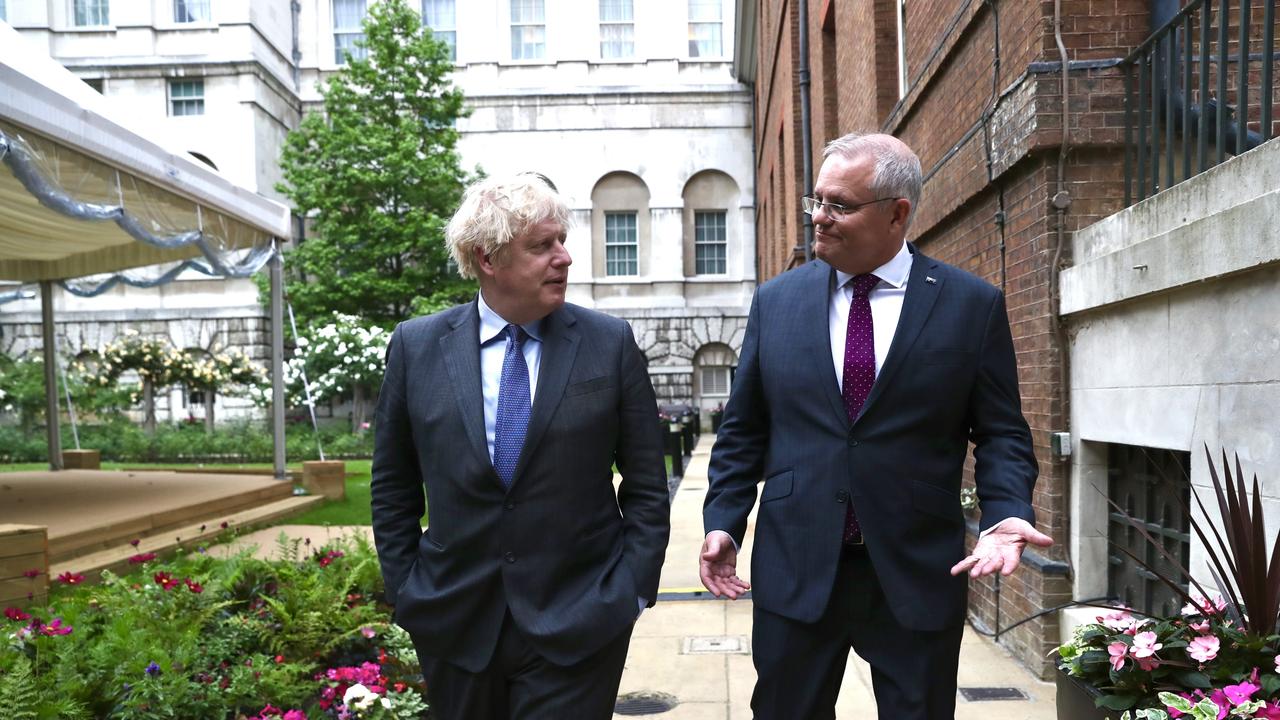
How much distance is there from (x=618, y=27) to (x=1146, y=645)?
31157mm

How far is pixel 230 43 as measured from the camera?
28.3m

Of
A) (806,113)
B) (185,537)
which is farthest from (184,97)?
(185,537)

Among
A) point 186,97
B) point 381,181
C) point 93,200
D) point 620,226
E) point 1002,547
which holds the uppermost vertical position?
point 186,97

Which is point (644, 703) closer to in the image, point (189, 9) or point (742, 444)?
point (742, 444)

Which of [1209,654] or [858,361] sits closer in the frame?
[1209,654]

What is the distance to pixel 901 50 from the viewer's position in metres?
8.27

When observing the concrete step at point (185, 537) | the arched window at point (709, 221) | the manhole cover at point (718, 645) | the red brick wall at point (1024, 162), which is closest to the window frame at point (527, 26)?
the arched window at point (709, 221)

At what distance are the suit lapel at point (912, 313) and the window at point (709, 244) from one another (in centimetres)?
2849

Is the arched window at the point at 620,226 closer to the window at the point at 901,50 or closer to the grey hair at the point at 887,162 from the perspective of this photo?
the window at the point at 901,50

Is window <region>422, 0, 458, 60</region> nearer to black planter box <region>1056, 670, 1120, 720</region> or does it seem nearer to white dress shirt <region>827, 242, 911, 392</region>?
white dress shirt <region>827, 242, 911, 392</region>

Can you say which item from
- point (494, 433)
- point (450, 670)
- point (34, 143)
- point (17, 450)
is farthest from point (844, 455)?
point (17, 450)

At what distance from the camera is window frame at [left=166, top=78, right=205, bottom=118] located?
28.7m

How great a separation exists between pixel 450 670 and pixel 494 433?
2.08 feet

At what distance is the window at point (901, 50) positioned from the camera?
805 cm
